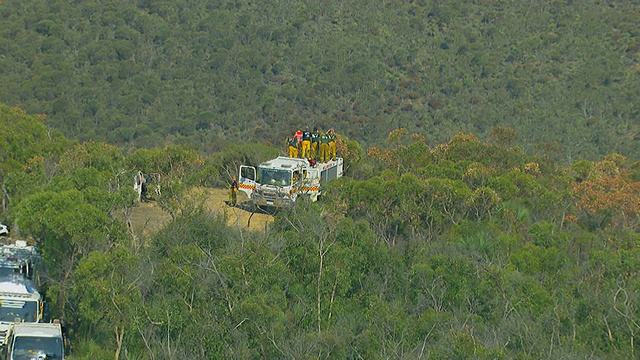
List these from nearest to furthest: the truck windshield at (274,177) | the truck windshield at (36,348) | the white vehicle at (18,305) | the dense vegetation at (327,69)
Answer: the truck windshield at (36,348) → the white vehicle at (18,305) → the truck windshield at (274,177) → the dense vegetation at (327,69)

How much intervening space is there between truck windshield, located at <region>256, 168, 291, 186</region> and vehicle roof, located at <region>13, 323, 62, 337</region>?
12.7 m

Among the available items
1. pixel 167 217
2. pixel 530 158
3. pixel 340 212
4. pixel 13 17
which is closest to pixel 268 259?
pixel 340 212

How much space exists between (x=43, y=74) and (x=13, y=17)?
1090 cm

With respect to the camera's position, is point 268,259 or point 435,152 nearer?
point 268,259

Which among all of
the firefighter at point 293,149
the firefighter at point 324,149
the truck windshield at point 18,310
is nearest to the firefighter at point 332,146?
the firefighter at point 324,149

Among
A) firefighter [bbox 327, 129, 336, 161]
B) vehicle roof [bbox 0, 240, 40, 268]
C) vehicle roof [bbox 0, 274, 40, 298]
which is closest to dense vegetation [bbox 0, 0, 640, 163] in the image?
firefighter [bbox 327, 129, 336, 161]

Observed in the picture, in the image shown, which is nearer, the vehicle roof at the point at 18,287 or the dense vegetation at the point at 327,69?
the vehicle roof at the point at 18,287

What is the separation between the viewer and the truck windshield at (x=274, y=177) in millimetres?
32191

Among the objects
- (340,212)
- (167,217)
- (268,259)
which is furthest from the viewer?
(167,217)

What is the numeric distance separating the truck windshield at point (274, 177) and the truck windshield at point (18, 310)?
37.5 feet

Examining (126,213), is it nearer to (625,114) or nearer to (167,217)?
(167,217)

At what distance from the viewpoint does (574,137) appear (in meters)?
72.4

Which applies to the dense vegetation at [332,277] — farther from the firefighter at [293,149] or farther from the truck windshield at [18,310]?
the firefighter at [293,149]

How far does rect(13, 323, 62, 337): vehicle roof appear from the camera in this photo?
19.9 metres
